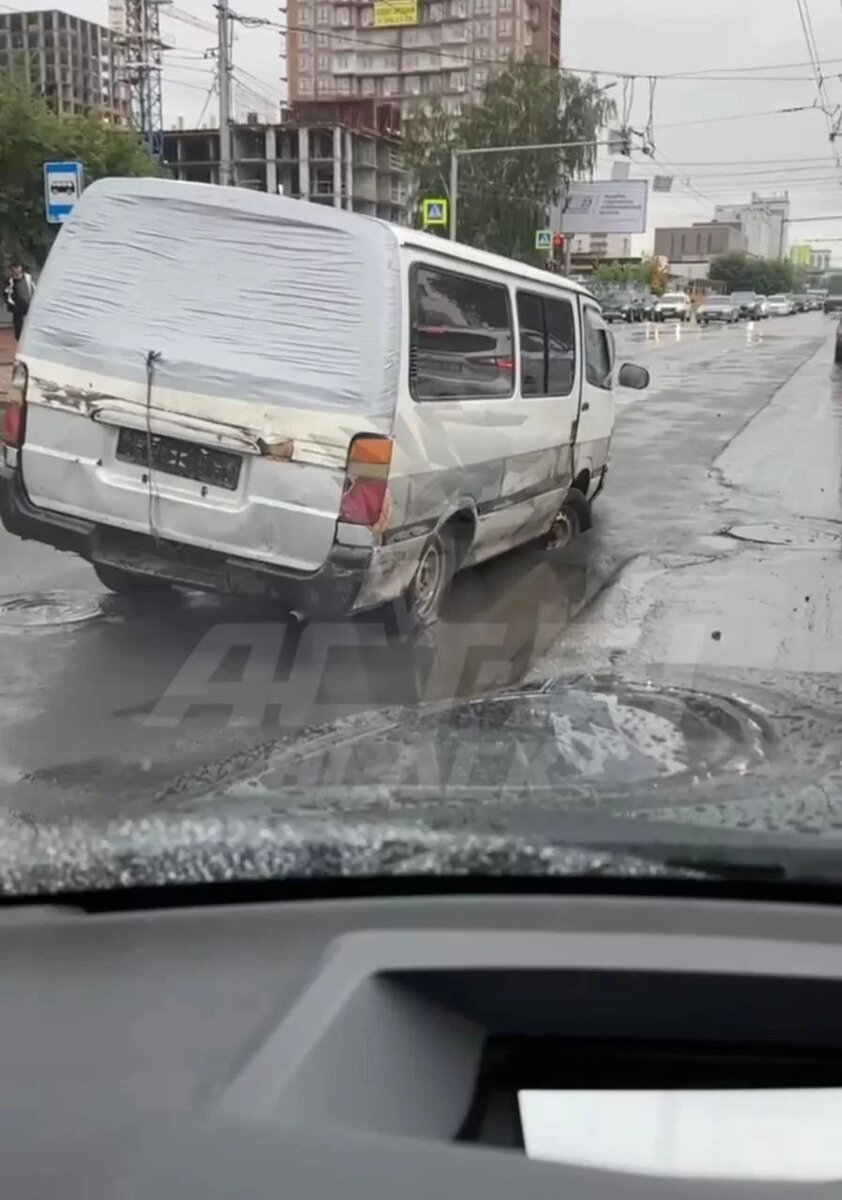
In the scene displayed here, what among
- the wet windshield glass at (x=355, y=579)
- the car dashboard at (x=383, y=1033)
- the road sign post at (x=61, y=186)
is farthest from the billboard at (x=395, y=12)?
the car dashboard at (x=383, y=1033)

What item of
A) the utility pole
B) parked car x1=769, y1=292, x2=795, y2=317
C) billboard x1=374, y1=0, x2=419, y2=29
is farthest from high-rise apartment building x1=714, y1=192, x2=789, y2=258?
the utility pole

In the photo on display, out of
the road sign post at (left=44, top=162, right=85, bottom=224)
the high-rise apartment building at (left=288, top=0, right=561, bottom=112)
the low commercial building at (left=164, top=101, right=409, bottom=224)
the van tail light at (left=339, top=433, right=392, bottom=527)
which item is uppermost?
the high-rise apartment building at (left=288, top=0, right=561, bottom=112)

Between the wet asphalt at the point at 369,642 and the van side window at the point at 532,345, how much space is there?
4.24 ft

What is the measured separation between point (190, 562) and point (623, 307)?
67.9m

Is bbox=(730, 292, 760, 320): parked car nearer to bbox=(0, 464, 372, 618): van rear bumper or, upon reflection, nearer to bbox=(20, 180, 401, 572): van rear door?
bbox=(20, 180, 401, 572): van rear door

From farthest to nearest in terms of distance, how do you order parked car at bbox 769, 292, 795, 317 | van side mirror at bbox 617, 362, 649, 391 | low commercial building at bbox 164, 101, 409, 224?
1. parked car at bbox 769, 292, 795, 317
2. low commercial building at bbox 164, 101, 409, 224
3. van side mirror at bbox 617, 362, 649, 391

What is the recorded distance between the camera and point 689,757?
2.25 m

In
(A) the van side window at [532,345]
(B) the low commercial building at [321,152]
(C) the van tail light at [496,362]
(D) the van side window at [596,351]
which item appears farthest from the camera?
(B) the low commercial building at [321,152]

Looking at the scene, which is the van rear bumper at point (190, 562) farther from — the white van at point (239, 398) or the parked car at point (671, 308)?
the parked car at point (671, 308)

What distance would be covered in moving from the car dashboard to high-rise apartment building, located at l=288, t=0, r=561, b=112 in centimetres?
6937

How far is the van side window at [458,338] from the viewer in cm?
641

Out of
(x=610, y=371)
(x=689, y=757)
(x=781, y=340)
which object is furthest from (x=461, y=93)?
(x=689, y=757)

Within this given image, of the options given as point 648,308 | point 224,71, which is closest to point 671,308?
point 648,308

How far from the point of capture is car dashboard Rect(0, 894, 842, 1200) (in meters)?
1.28
